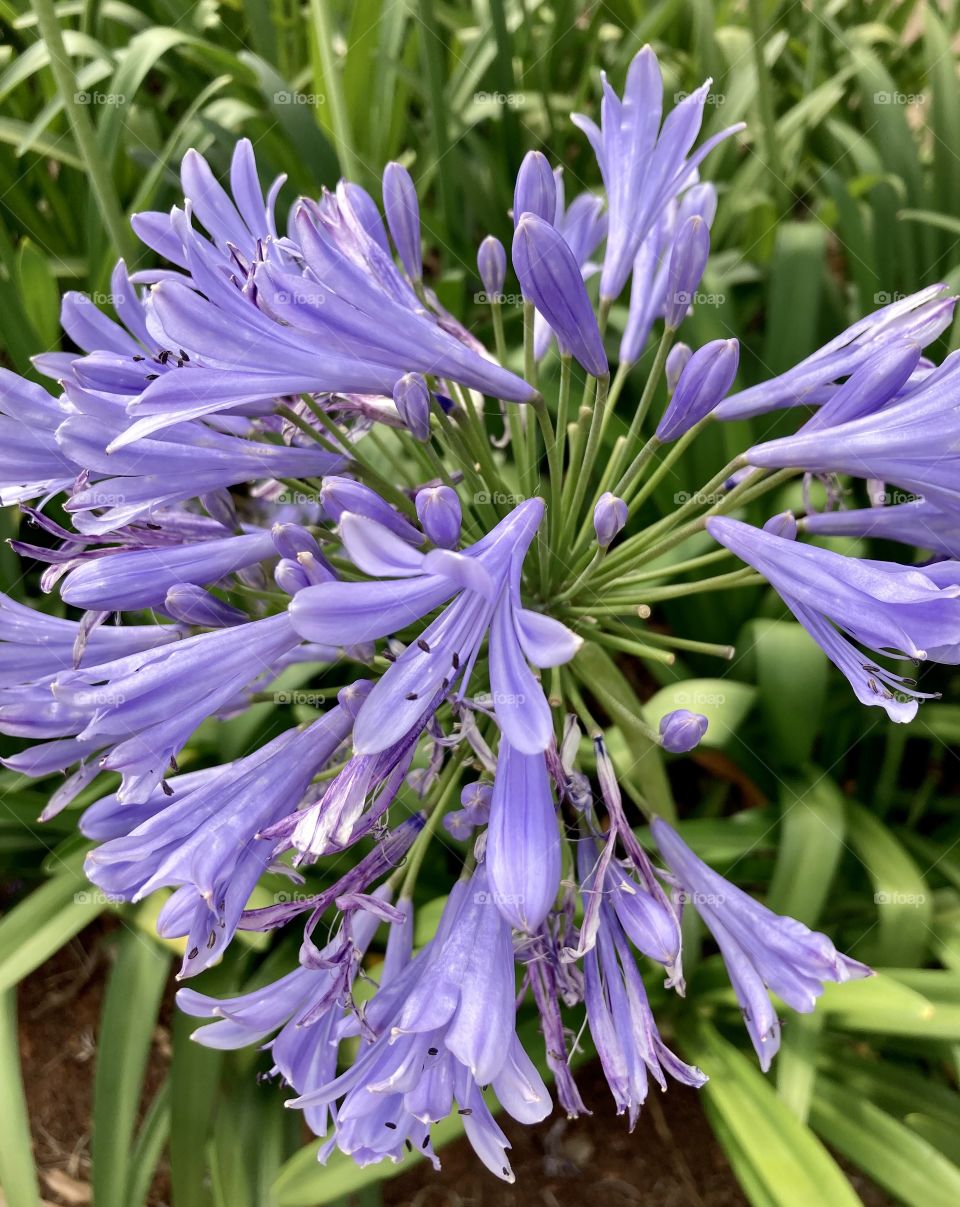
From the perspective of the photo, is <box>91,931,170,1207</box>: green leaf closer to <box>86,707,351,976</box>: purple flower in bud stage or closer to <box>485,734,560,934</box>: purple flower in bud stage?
<box>86,707,351,976</box>: purple flower in bud stage

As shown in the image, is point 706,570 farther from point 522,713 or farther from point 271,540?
point 522,713

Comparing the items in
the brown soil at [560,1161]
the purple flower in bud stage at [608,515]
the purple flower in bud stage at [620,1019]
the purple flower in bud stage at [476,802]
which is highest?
the purple flower in bud stage at [608,515]

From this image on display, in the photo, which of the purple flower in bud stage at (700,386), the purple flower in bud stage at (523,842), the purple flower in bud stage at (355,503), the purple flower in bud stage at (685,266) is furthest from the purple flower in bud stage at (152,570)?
the purple flower in bud stage at (685,266)

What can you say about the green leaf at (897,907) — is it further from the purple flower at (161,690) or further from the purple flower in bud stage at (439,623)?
the purple flower at (161,690)

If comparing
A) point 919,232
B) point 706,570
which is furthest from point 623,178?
point 919,232

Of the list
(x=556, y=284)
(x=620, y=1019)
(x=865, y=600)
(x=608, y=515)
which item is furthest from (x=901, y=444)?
(x=620, y=1019)

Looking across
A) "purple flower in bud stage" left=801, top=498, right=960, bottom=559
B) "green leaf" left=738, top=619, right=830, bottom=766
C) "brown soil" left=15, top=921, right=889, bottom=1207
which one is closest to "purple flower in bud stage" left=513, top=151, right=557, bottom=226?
"purple flower in bud stage" left=801, top=498, right=960, bottom=559

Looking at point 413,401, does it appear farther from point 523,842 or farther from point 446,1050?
point 446,1050
